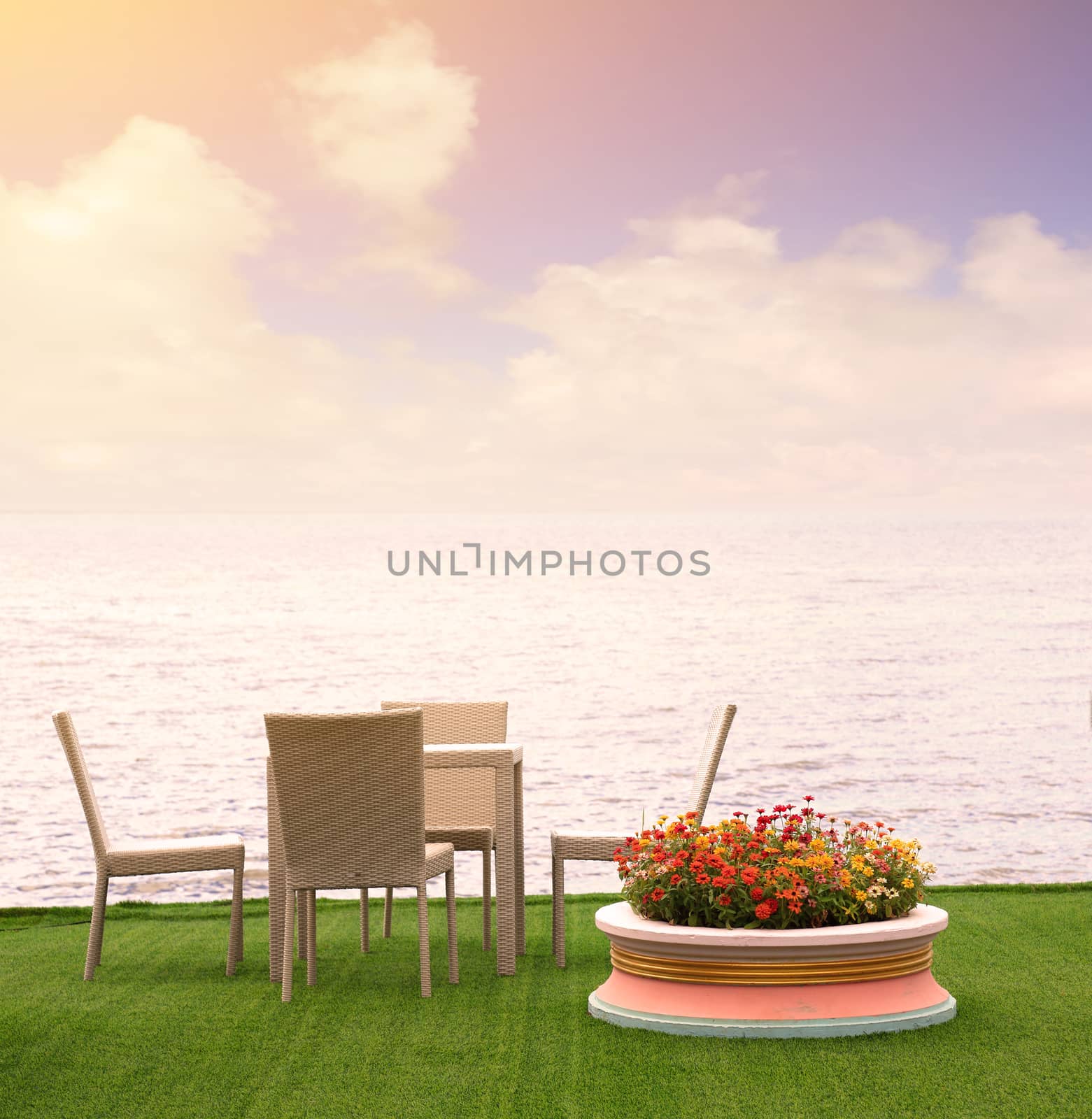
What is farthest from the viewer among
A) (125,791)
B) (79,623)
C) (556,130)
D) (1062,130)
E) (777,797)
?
(79,623)

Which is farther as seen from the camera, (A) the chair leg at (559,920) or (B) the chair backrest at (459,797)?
(B) the chair backrest at (459,797)

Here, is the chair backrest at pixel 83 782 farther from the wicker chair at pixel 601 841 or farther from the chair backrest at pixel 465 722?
the wicker chair at pixel 601 841

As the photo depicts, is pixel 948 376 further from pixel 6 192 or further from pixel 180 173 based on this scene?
pixel 6 192

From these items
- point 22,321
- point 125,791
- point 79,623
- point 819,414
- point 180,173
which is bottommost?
point 125,791

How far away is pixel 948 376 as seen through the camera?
1908cm

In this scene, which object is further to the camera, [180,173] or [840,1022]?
[180,173]

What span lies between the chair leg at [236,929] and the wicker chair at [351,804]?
1.62 ft

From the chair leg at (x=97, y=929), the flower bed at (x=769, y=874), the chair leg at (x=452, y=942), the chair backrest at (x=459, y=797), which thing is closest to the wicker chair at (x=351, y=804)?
the chair leg at (x=452, y=942)

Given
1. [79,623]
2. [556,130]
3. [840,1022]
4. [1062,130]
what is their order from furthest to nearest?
[79,623] < [556,130] < [1062,130] < [840,1022]

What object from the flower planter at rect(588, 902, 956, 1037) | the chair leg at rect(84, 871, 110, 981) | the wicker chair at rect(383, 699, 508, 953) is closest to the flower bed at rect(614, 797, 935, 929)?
the flower planter at rect(588, 902, 956, 1037)

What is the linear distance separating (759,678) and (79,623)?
10.2 metres

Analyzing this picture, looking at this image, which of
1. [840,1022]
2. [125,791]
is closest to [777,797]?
[125,791]

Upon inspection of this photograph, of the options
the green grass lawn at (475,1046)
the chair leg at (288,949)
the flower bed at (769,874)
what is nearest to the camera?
the green grass lawn at (475,1046)

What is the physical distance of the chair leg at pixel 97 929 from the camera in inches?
203
